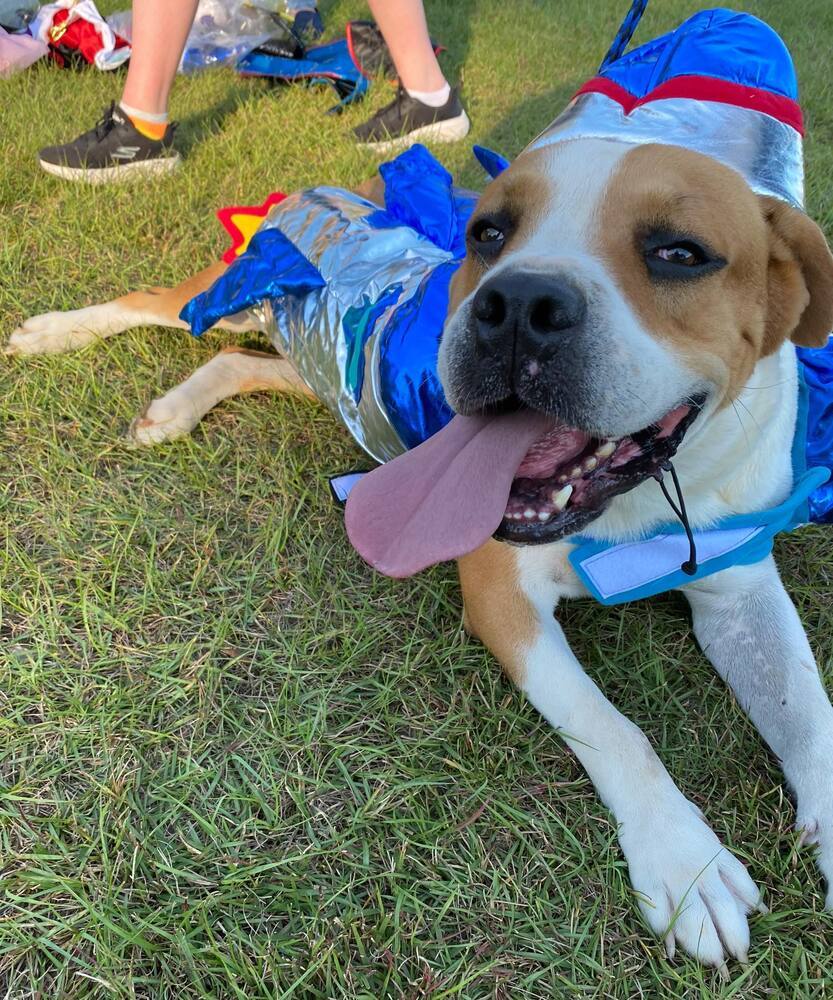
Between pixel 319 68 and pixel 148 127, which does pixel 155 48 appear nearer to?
pixel 148 127

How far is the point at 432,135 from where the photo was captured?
515 centimetres

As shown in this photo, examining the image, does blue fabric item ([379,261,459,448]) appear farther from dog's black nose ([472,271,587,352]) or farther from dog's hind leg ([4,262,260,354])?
dog's hind leg ([4,262,260,354])

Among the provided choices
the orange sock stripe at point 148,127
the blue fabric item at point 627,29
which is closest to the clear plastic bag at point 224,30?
the orange sock stripe at point 148,127

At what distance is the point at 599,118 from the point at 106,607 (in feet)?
6.11

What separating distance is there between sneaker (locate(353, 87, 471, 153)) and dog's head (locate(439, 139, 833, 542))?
338 cm

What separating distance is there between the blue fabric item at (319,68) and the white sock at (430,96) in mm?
708

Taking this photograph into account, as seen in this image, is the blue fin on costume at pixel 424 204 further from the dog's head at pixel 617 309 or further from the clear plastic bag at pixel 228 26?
the clear plastic bag at pixel 228 26

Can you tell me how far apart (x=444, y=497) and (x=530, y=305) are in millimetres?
462

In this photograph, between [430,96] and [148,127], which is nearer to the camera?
[148,127]

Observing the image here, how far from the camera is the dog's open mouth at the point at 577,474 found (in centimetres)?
178

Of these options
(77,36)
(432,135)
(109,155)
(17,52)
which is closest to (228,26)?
(77,36)

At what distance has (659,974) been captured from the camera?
5.25 feet

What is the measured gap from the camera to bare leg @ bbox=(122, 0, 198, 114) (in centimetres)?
430

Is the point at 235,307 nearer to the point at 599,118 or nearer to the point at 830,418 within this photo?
the point at 599,118
